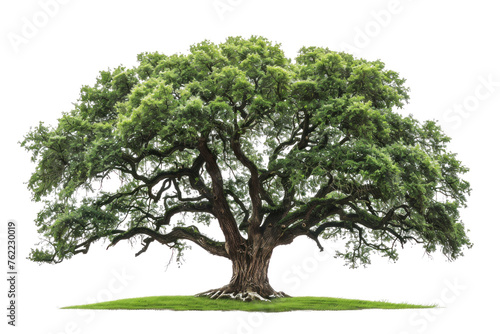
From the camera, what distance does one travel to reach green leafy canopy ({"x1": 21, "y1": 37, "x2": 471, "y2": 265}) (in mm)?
13242

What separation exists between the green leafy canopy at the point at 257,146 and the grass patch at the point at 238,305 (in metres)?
2.01

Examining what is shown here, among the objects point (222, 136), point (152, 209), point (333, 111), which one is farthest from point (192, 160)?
point (333, 111)

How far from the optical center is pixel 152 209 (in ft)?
60.1

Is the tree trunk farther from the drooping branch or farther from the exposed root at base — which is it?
the drooping branch

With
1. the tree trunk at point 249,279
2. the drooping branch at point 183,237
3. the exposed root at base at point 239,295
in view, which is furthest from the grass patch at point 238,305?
the drooping branch at point 183,237

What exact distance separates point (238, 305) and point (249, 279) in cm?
161

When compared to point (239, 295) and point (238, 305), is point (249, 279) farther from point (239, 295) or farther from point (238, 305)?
point (238, 305)

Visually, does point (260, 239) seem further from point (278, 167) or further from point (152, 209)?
point (152, 209)

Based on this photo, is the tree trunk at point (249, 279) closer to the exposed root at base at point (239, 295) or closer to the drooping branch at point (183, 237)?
the exposed root at base at point (239, 295)

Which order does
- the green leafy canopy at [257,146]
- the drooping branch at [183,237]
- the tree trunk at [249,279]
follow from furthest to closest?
the drooping branch at [183,237] < the tree trunk at [249,279] < the green leafy canopy at [257,146]

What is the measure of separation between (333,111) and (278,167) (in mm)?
2545

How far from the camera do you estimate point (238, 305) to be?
14445 millimetres

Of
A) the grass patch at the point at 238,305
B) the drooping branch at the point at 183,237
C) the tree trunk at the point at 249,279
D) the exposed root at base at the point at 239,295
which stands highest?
the drooping branch at the point at 183,237

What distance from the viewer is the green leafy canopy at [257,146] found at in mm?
13242
